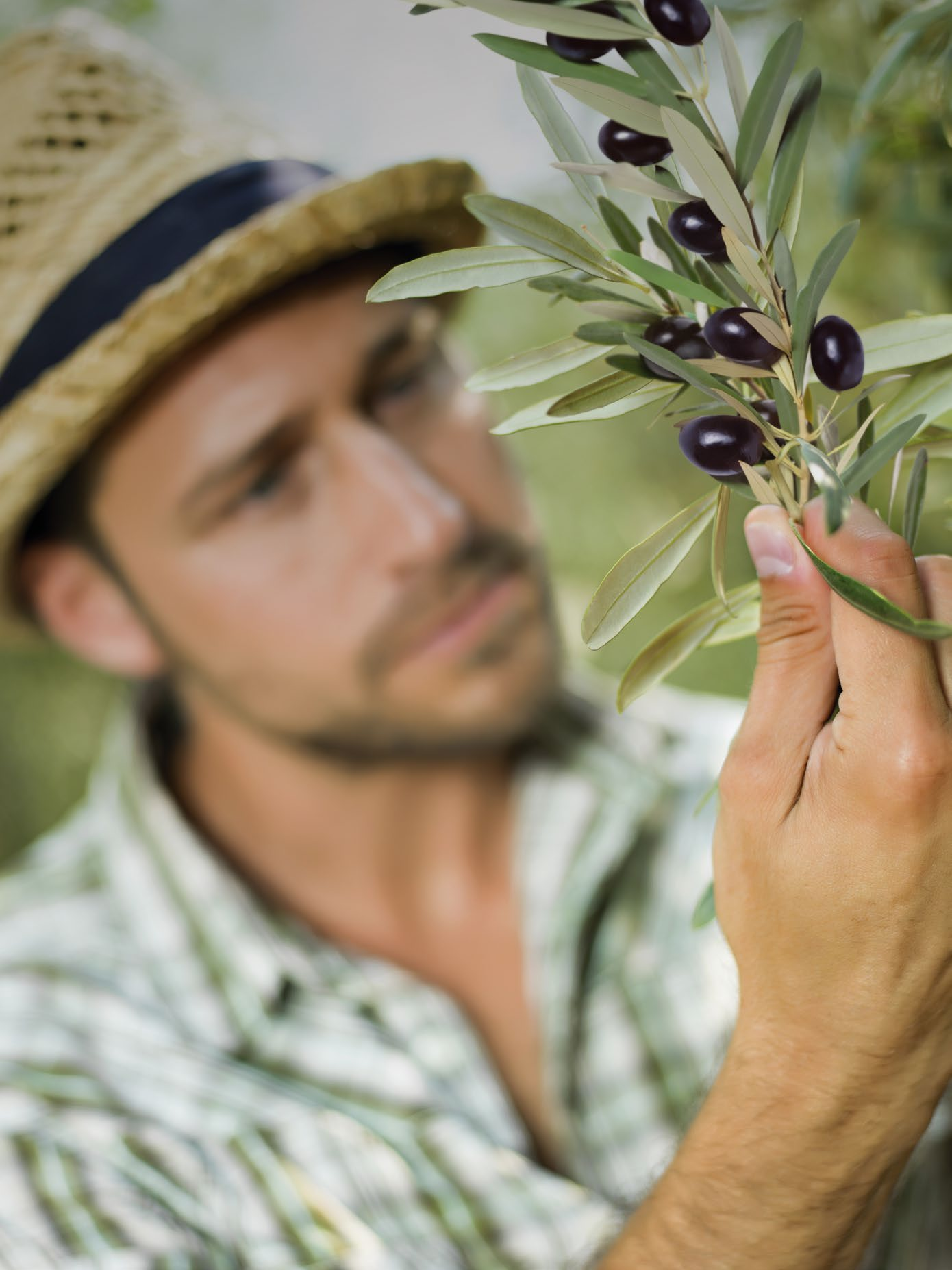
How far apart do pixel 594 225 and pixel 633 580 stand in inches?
7.5

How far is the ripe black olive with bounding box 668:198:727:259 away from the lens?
302 mm

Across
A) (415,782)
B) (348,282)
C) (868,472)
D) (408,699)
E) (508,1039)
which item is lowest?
(508,1039)

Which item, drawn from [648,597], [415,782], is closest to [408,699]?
[415,782]

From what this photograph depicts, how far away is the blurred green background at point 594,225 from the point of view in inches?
22.0

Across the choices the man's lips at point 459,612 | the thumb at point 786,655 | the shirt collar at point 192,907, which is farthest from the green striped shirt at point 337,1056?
the thumb at point 786,655

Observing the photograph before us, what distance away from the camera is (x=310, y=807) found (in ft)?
3.98

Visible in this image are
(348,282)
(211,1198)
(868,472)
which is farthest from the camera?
(348,282)

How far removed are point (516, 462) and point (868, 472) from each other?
0.93 m

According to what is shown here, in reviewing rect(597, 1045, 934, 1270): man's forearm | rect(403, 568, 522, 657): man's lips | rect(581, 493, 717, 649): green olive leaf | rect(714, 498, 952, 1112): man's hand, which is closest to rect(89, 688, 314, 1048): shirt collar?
rect(403, 568, 522, 657): man's lips

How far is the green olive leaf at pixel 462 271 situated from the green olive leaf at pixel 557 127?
1.2 inches

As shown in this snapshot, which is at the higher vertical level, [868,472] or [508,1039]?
[868,472]

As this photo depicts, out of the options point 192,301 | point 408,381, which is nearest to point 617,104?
point 192,301

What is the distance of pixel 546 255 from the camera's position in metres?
0.33

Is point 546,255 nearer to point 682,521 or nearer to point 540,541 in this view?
point 682,521
